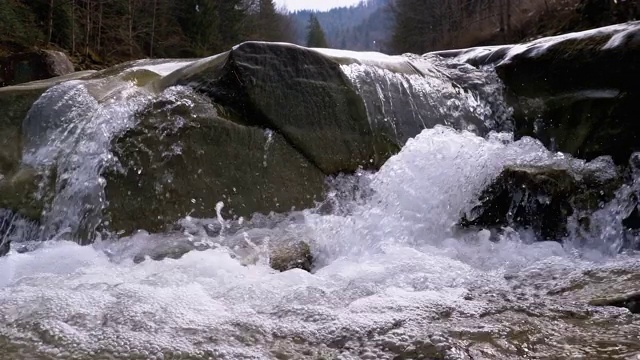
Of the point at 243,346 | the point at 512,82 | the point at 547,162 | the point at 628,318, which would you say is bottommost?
the point at 243,346

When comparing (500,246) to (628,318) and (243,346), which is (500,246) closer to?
(628,318)

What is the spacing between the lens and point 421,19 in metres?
28.9

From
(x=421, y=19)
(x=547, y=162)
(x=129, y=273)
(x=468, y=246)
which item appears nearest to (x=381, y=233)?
(x=468, y=246)

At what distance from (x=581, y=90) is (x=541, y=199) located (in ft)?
4.21

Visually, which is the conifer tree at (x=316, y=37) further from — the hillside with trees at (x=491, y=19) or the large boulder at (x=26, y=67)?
the large boulder at (x=26, y=67)

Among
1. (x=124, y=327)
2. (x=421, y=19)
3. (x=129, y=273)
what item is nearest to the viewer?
(x=124, y=327)

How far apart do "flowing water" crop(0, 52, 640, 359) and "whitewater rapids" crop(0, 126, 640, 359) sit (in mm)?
11

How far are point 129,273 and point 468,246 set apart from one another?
2163mm

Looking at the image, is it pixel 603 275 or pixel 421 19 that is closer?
pixel 603 275

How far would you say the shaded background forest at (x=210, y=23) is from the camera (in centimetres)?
1247

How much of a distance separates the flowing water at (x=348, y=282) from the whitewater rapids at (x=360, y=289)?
0.04 ft

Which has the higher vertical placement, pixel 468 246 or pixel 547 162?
pixel 547 162

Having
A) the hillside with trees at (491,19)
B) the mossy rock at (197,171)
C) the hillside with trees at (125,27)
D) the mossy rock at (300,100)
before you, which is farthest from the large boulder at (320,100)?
the hillside with trees at (125,27)

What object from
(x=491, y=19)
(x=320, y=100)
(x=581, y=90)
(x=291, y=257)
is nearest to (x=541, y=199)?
(x=581, y=90)
